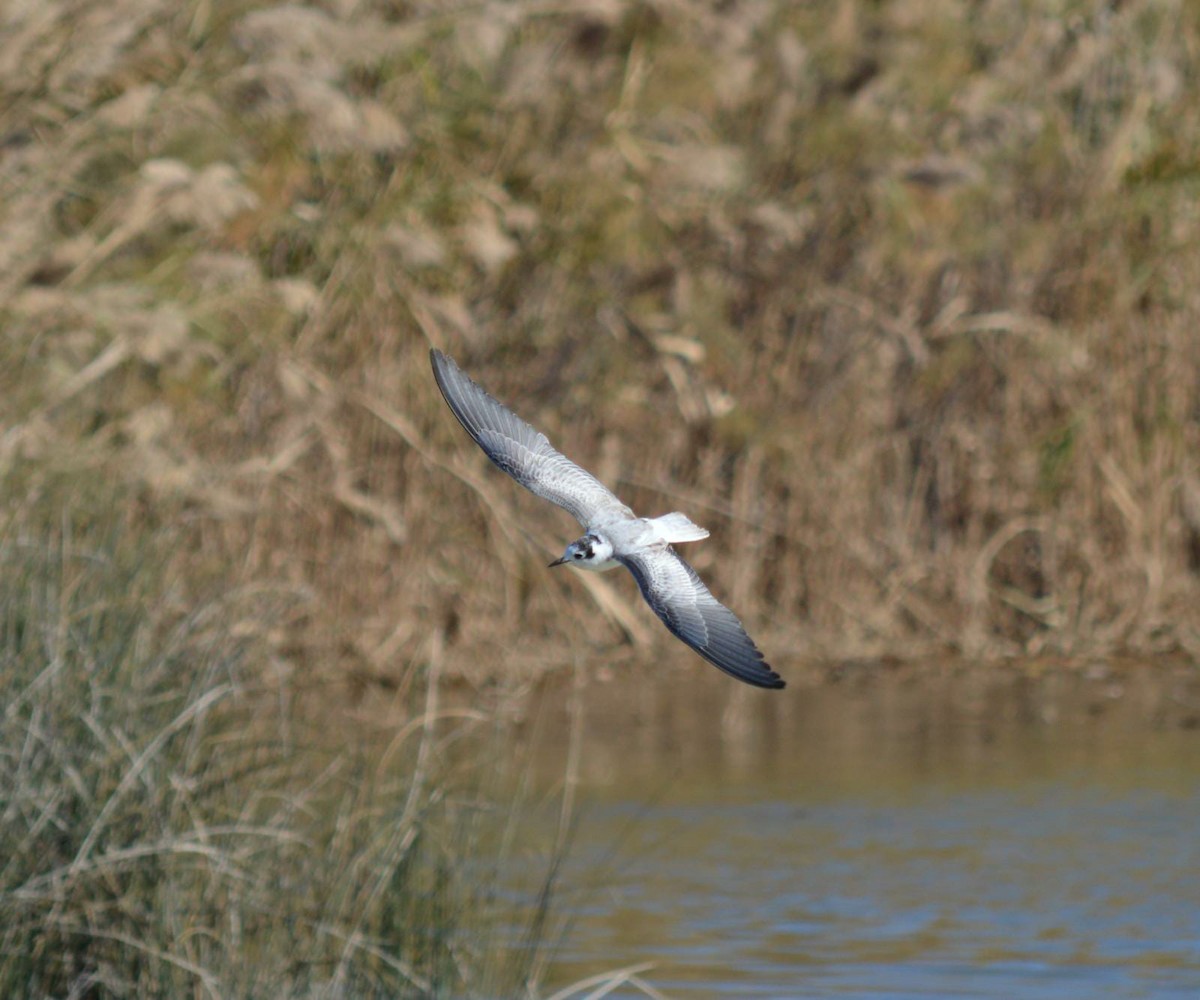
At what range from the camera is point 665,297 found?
9.23 m

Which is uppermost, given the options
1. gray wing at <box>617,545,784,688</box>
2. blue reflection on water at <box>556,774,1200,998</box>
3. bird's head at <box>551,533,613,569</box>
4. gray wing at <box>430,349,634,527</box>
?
gray wing at <box>430,349,634,527</box>

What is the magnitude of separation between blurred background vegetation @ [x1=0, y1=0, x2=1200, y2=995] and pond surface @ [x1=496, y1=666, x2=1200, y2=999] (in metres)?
0.37

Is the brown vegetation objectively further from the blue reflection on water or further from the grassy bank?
the grassy bank

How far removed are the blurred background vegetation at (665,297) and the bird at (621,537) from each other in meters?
2.84

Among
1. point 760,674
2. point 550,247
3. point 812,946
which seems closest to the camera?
point 760,674

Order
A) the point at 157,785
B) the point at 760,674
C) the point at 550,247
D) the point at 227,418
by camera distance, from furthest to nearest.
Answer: the point at 550,247
the point at 227,418
the point at 157,785
the point at 760,674

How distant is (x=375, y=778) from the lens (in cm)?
482

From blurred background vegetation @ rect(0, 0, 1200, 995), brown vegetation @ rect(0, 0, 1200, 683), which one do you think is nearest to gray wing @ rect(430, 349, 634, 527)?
blurred background vegetation @ rect(0, 0, 1200, 995)

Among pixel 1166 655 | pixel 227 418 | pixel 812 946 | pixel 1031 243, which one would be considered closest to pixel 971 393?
pixel 1031 243

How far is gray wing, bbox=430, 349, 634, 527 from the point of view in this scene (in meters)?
4.14

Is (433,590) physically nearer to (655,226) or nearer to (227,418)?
(227,418)

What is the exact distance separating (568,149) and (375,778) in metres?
4.59

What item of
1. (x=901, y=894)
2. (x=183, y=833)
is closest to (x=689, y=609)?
(x=183, y=833)

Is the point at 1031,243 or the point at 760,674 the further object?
the point at 1031,243
